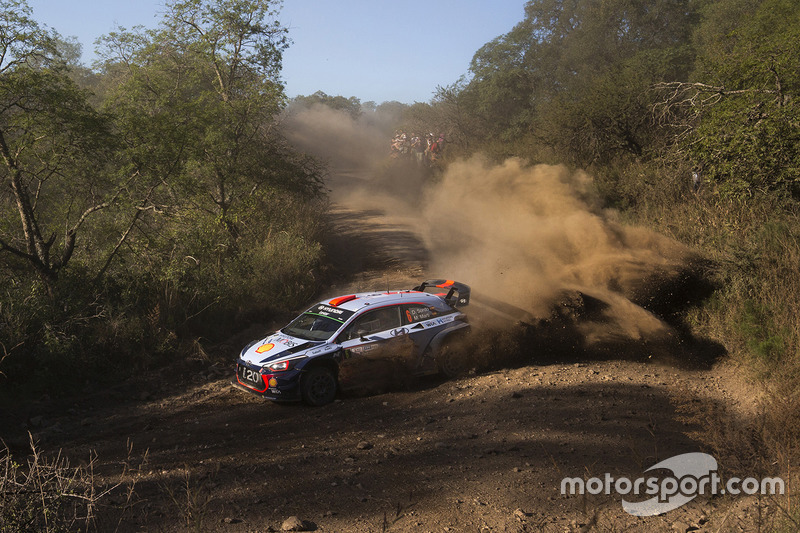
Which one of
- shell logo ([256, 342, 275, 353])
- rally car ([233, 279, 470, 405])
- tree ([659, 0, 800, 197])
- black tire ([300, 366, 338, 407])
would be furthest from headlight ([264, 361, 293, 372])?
tree ([659, 0, 800, 197])

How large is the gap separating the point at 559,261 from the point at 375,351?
5856mm

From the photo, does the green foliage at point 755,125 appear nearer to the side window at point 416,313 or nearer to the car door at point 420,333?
the side window at point 416,313

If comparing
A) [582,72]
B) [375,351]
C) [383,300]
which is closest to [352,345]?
[375,351]

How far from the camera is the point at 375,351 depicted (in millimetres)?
9750

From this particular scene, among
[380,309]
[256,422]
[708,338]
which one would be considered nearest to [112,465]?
[256,422]

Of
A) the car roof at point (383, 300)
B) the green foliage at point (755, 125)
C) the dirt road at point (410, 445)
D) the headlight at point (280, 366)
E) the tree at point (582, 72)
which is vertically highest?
the tree at point (582, 72)

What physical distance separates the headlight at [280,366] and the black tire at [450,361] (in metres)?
2.66

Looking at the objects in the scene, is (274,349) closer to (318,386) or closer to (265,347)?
(265,347)

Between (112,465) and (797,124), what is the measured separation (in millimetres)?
14643

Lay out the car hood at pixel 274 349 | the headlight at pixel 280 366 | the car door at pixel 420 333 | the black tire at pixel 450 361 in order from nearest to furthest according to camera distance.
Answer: the headlight at pixel 280 366, the car hood at pixel 274 349, the car door at pixel 420 333, the black tire at pixel 450 361

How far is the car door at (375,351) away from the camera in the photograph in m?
9.57

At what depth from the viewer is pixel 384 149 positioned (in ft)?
179

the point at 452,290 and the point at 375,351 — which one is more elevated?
the point at 452,290

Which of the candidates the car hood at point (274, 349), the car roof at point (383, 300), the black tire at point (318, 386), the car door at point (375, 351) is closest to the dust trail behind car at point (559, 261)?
the car roof at point (383, 300)
